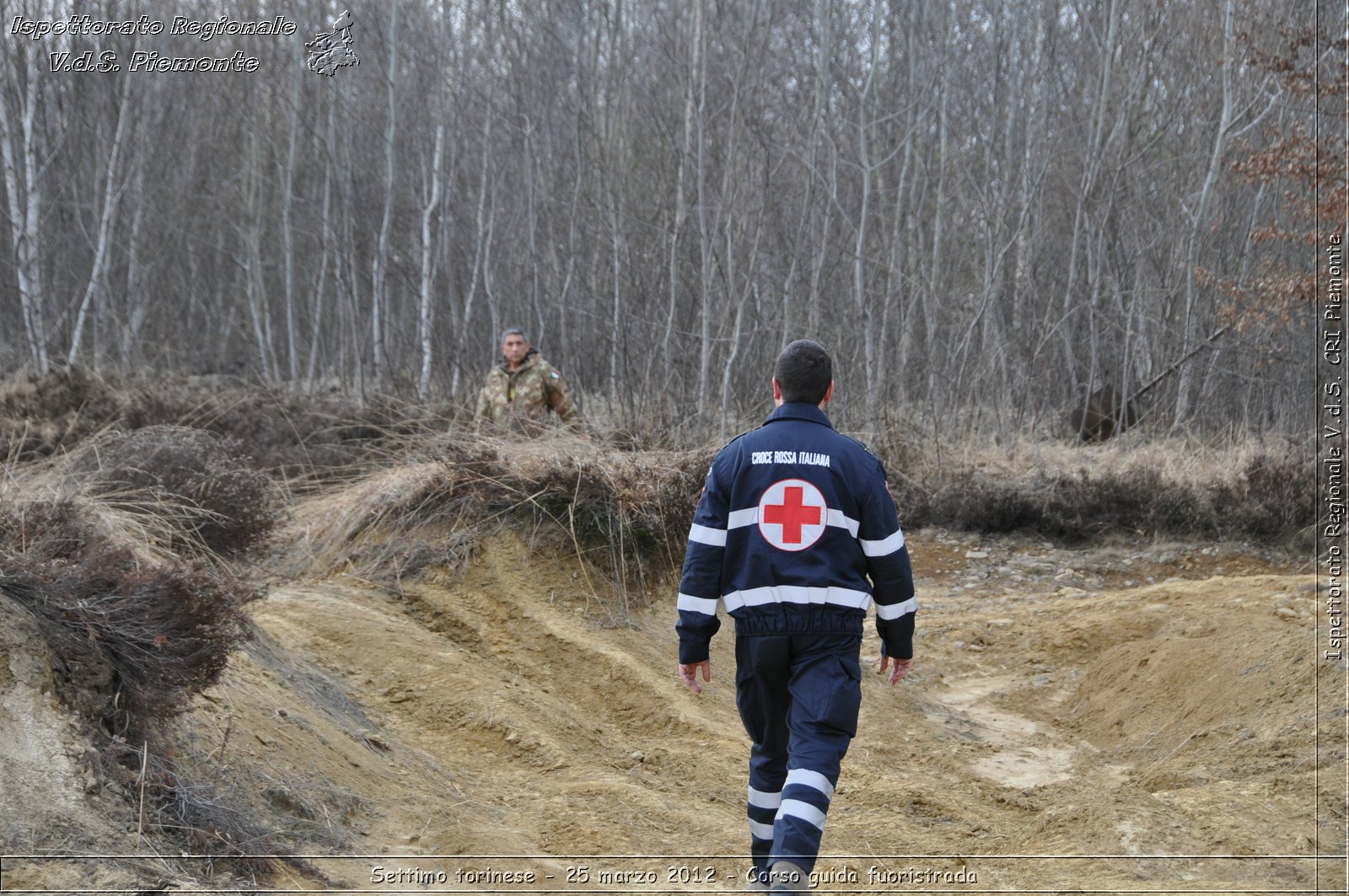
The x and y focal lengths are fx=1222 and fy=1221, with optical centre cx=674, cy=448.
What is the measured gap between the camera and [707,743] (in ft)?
21.2

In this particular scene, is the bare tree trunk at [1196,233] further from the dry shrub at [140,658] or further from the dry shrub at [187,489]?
the dry shrub at [140,658]

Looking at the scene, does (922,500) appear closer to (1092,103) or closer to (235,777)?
(1092,103)

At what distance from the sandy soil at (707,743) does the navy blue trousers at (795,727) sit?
2.22 ft

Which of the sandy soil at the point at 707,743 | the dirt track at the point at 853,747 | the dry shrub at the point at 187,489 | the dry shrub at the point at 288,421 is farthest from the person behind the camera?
the dry shrub at the point at 288,421

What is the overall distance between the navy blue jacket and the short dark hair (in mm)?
95

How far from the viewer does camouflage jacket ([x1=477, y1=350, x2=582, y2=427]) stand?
1009 cm

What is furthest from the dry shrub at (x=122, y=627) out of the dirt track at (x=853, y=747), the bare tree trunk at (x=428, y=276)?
the bare tree trunk at (x=428, y=276)

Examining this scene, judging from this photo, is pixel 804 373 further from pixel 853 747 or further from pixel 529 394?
pixel 529 394

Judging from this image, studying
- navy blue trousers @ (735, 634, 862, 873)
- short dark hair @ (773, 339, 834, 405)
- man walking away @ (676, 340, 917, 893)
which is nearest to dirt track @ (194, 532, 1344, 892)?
navy blue trousers @ (735, 634, 862, 873)

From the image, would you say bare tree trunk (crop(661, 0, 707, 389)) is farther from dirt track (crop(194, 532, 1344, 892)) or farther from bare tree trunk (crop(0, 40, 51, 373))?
bare tree trunk (crop(0, 40, 51, 373))

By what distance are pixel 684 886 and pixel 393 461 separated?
6.41 metres

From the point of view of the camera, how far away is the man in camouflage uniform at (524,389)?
10078mm

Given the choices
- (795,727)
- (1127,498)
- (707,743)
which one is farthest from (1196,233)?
(795,727)

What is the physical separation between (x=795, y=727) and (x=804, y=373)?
45.1 inches
